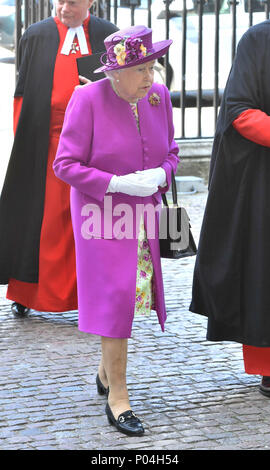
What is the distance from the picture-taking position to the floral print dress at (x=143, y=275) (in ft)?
14.4

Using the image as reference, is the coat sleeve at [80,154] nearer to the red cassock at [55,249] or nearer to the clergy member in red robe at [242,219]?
the clergy member in red robe at [242,219]

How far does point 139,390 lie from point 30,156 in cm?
186

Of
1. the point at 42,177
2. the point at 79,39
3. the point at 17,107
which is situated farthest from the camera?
the point at 17,107

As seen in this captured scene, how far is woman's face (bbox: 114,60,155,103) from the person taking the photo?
4.20 metres

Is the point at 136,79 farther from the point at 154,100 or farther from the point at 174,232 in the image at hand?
the point at 174,232

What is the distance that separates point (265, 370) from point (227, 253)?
561 mm

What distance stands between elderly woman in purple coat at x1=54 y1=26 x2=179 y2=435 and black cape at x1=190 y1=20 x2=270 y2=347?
365 mm

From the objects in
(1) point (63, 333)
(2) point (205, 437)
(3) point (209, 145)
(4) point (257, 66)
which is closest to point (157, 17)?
(3) point (209, 145)

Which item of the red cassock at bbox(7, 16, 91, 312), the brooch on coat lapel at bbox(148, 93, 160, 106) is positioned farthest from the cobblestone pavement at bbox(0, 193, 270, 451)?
the brooch on coat lapel at bbox(148, 93, 160, 106)

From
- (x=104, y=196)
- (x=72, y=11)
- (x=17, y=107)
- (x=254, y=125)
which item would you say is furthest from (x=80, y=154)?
(x=17, y=107)

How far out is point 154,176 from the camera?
4.28 m

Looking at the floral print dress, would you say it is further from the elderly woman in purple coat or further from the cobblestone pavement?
the cobblestone pavement

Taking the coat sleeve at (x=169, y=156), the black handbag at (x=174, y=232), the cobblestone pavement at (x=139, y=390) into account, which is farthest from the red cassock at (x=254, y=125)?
the cobblestone pavement at (x=139, y=390)

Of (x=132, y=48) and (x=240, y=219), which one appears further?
(x=240, y=219)
